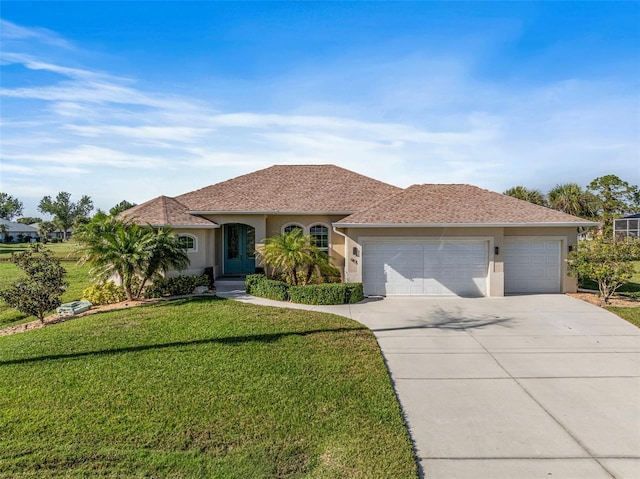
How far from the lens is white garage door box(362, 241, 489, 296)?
13.5 meters

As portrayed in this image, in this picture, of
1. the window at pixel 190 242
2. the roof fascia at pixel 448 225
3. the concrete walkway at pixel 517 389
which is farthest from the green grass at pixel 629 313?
the window at pixel 190 242

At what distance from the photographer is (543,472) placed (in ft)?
13.1

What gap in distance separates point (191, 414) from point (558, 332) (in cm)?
899

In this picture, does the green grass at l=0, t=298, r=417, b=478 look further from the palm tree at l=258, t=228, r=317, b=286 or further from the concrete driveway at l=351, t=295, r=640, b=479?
the palm tree at l=258, t=228, r=317, b=286

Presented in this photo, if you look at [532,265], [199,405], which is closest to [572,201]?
[532,265]

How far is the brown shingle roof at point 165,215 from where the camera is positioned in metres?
Answer: 14.6

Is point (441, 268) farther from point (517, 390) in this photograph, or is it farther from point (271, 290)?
point (517, 390)

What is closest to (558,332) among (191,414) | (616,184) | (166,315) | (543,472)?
(543,472)

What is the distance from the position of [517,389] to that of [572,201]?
112 feet

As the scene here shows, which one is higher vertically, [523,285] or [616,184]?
[616,184]

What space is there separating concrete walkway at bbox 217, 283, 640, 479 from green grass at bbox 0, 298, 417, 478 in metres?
0.58

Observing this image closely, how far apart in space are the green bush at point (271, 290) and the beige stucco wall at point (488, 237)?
260 cm

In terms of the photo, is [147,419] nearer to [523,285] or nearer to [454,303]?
[454,303]

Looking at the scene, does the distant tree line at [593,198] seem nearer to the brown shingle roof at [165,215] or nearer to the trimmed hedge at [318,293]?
the trimmed hedge at [318,293]
